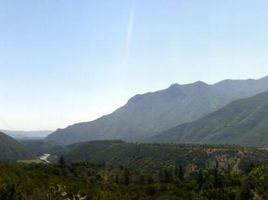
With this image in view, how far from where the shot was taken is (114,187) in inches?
6634

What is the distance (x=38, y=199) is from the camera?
124m

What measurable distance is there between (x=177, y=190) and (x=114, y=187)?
25.5 metres

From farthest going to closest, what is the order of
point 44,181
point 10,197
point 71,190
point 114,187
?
1. point 114,187
2. point 44,181
3. point 71,190
4. point 10,197

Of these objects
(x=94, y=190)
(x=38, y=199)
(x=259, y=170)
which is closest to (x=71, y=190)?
(x=94, y=190)

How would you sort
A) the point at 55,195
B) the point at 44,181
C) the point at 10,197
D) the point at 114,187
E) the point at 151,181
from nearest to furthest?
the point at 10,197
the point at 55,195
the point at 44,181
the point at 114,187
the point at 151,181

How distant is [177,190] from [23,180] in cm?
5801

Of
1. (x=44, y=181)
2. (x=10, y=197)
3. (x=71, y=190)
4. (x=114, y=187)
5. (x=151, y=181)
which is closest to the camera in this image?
(x=10, y=197)

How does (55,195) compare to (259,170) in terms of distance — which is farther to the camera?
(259,170)

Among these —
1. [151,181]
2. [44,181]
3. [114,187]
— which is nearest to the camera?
[44,181]

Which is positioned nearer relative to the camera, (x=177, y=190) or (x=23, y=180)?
(x=23, y=180)

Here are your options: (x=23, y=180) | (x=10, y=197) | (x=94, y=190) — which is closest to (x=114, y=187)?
(x=94, y=190)

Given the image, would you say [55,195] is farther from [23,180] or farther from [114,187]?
[114,187]

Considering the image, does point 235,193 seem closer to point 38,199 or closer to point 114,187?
point 114,187

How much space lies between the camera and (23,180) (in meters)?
146
